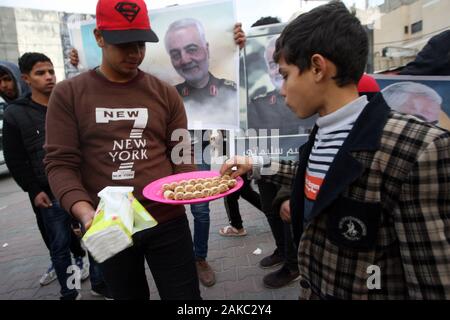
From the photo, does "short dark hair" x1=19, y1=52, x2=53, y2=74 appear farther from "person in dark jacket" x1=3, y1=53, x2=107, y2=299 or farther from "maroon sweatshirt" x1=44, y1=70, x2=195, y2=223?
"maroon sweatshirt" x1=44, y1=70, x2=195, y2=223

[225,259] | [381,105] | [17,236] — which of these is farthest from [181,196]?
[17,236]

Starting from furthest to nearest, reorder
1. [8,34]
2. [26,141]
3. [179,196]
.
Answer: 1. [8,34]
2. [26,141]
3. [179,196]

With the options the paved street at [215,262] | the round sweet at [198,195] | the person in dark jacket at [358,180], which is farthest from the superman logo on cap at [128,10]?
the paved street at [215,262]

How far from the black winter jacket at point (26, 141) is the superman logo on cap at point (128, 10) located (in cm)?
157

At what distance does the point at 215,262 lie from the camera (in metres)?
3.34

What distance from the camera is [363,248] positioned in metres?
1.00

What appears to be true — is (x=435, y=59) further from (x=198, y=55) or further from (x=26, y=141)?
(x=26, y=141)

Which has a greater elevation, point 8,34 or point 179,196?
point 8,34

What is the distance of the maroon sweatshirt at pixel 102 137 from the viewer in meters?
1.44

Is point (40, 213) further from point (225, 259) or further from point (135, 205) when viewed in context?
point (135, 205)

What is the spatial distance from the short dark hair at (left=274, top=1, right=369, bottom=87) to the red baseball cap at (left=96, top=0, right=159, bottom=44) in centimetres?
71

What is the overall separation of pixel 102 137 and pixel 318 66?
3.20 ft

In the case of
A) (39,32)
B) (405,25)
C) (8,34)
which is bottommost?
(405,25)

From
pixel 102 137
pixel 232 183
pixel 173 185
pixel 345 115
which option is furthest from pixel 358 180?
pixel 102 137
